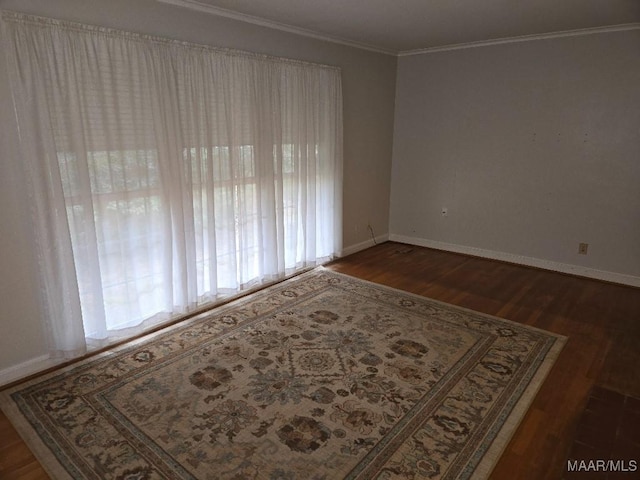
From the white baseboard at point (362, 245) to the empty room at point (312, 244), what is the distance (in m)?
0.04

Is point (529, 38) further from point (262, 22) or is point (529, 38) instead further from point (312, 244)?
point (312, 244)

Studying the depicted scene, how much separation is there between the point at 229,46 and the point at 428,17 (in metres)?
1.74

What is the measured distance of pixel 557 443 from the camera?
2.12 metres

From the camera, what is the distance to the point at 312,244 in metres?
4.62

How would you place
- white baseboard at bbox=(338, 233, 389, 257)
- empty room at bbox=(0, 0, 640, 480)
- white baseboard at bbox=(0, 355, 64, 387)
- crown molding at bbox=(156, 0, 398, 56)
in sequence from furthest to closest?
white baseboard at bbox=(338, 233, 389, 257), crown molding at bbox=(156, 0, 398, 56), white baseboard at bbox=(0, 355, 64, 387), empty room at bbox=(0, 0, 640, 480)

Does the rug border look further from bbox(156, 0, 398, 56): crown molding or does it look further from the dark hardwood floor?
bbox(156, 0, 398, 56): crown molding

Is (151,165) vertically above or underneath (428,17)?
underneath

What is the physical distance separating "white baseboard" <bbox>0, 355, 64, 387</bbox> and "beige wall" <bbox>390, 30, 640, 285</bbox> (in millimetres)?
4450

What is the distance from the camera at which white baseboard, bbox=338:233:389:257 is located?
523 cm

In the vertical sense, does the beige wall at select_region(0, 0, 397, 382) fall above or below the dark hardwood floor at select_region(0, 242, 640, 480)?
above

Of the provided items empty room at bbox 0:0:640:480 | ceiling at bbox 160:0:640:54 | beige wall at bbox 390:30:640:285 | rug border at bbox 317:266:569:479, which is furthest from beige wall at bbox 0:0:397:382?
rug border at bbox 317:266:569:479

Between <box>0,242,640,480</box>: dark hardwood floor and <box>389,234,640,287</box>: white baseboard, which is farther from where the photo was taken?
<box>389,234,640,287</box>: white baseboard

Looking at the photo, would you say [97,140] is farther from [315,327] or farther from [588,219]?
[588,219]

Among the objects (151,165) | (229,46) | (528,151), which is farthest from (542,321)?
(229,46)
